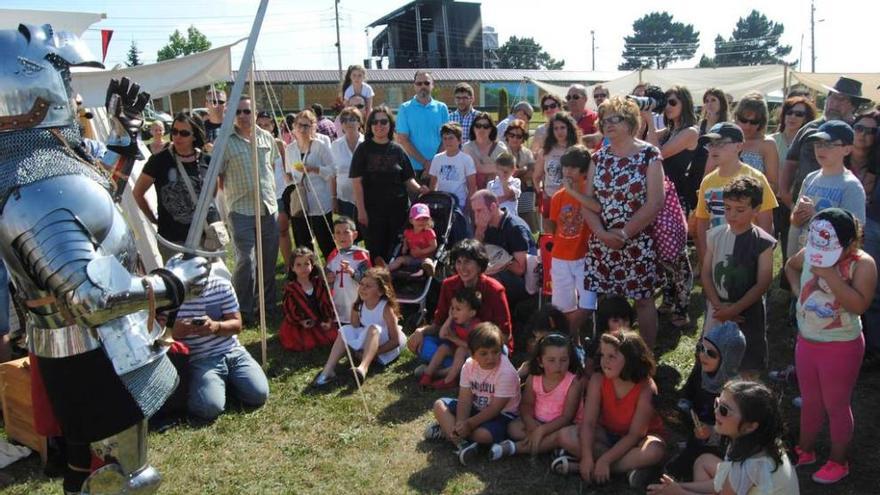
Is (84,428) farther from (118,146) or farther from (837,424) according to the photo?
(837,424)

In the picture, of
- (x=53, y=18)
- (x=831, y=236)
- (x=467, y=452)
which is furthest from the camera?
(x=53, y=18)

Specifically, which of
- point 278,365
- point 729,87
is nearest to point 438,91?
point 729,87

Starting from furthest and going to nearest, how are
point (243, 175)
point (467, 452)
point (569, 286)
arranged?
point (243, 175)
point (569, 286)
point (467, 452)

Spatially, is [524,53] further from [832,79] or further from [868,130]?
[868,130]

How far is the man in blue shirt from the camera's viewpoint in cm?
732

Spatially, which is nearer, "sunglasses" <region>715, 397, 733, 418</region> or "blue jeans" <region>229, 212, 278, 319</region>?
"sunglasses" <region>715, 397, 733, 418</region>

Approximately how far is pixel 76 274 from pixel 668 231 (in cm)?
348

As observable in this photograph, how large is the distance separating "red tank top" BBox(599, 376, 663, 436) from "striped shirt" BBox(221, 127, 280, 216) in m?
3.46

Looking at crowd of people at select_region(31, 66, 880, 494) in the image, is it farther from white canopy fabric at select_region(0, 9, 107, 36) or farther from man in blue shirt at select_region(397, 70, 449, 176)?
white canopy fabric at select_region(0, 9, 107, 36)

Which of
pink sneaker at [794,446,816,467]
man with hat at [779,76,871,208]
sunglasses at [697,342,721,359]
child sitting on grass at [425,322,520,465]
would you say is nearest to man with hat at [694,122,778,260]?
man with hat at [779,76,871,208]

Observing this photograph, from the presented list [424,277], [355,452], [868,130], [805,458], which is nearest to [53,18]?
[424,277]

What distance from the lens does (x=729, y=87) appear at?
63.2 ft

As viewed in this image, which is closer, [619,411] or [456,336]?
[619,411]

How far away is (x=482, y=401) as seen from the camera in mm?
4059
